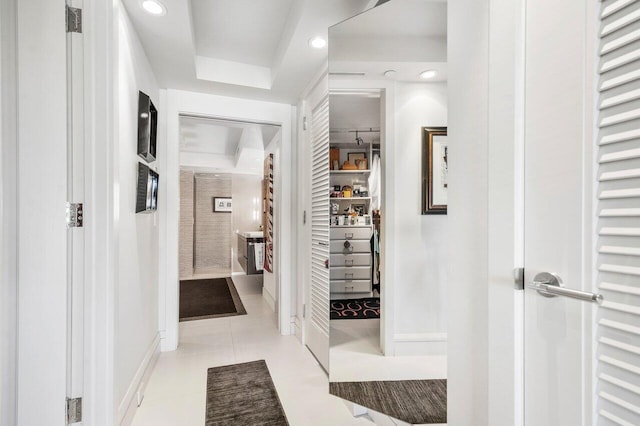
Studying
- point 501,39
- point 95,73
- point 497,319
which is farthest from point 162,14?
point 497,319

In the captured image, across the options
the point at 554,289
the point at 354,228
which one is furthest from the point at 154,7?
the point at 554,289

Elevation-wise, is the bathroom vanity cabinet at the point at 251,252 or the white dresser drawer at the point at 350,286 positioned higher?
the white dresser drawer at the point at 350,286

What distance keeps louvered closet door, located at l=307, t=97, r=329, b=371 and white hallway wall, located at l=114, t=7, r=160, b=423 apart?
1191 millimetres

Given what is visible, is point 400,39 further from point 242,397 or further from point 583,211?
point 242,397

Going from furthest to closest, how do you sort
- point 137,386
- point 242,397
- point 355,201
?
point 242,397 → point 137,386 → point 355,201

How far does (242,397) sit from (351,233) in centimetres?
131

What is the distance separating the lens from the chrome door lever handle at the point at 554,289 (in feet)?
2.22

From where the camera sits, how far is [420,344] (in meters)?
1.44

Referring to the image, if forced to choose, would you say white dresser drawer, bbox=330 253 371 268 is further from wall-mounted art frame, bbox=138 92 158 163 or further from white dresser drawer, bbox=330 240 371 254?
wall-mounted art frame, bbox=138 92 158 163

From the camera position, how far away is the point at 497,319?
0.91 m

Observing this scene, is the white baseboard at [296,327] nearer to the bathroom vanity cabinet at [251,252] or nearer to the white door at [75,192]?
the white door at [75,192]

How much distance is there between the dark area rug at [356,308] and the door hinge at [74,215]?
1.32 m

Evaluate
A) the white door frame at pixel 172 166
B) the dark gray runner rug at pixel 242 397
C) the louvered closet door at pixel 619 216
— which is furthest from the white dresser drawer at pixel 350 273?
the white door frame at pixel 172 166

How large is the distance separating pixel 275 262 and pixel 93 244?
2538 mm
